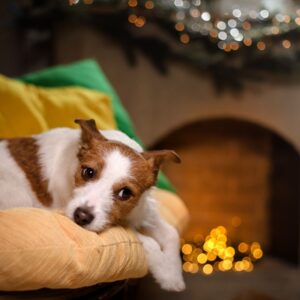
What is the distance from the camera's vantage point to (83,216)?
118cm

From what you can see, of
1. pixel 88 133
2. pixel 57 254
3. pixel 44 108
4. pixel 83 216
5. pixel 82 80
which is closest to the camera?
pixel 57 254

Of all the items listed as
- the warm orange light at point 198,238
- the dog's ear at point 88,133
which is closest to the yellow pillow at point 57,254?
the dog's ear at point 88,133

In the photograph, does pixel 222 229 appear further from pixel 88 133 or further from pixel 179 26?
pixel 88 133

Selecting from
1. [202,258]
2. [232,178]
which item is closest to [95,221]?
[202,258]

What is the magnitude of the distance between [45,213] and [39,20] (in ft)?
7.31

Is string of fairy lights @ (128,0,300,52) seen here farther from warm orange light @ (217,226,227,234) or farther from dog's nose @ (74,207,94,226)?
dog's nose @ (74,207,94,226)

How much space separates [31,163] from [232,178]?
2432 millimetres

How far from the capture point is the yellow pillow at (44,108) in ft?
6.40

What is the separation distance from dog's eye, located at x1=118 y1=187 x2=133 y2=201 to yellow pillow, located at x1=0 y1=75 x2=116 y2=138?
0.68 meters

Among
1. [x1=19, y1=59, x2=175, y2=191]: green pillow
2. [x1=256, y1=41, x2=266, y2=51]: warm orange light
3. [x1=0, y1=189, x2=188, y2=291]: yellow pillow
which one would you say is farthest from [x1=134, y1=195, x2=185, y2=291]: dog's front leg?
[x1=256, y1=41, x2=266, y2=51]: warm orange light

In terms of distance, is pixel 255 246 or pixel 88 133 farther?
pixel 255 246

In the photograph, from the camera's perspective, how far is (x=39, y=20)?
311cm

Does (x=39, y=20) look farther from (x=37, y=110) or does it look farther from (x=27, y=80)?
(x=37, y=110)

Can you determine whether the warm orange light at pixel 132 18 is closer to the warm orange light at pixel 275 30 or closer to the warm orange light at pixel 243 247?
the warm orange light at pixel 275 30
